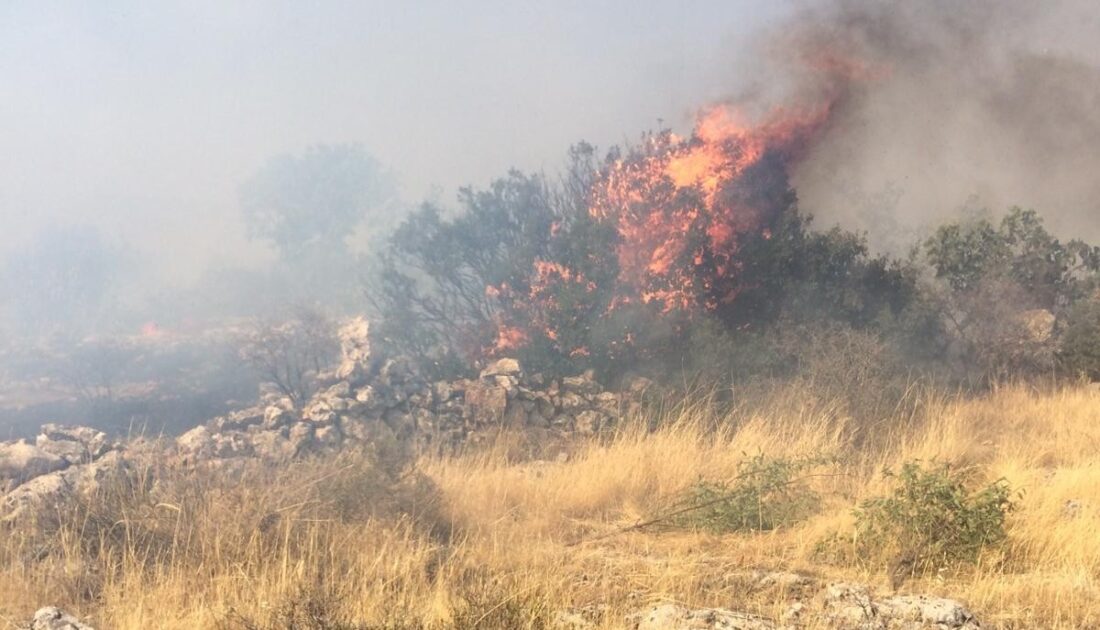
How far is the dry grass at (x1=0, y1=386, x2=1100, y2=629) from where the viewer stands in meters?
4.75

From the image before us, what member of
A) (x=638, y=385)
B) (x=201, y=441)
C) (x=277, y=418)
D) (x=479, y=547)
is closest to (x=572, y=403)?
(x=638, y=385)

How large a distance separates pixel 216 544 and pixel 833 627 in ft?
13.3

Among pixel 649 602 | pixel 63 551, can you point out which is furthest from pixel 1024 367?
pixel 63 551

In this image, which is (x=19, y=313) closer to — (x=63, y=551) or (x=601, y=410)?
(x=601, y=410)

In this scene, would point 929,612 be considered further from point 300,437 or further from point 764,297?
point 764,297

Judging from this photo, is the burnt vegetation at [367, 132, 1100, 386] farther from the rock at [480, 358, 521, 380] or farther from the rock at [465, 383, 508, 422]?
the rock at [465, 383, 508, 422]

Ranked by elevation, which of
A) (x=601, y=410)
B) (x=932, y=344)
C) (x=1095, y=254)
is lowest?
(x=601, y=410)

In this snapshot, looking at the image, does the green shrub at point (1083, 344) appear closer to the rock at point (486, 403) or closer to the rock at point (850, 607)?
the rock at point (486, 403)

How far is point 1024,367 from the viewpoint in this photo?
13633 mm

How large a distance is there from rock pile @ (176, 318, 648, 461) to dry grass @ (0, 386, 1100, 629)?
330 cm

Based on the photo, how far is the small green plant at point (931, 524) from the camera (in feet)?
17.9

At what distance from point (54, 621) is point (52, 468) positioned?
4.85 meters

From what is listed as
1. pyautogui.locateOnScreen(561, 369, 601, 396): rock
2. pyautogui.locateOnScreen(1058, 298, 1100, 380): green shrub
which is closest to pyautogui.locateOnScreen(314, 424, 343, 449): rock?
pyautogui.locateOnScreen(561, 369, 601, 396): rock

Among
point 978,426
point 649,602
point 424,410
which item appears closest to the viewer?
point 649,602
